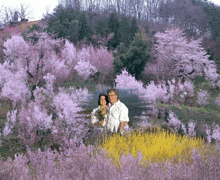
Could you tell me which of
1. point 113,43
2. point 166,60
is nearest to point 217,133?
point 166,60

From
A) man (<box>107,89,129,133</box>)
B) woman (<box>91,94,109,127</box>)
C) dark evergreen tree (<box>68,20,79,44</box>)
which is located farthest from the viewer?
dark evergreen tree (<box>68,20,79,44</box>)

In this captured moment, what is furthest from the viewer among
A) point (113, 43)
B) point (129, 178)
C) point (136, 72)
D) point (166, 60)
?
point (113, 43)

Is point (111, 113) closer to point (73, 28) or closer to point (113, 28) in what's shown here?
point (73, 28)

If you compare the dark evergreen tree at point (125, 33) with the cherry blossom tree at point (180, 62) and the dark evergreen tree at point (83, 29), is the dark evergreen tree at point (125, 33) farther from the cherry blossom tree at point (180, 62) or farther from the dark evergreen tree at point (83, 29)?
the cherry blossom tree at point (180, 62)

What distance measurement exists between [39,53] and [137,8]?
123 feet

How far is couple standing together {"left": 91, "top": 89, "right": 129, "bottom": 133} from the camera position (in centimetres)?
568

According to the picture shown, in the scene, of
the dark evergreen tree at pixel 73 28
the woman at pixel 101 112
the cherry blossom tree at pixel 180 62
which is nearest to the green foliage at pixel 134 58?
the cherry blossom tree at pixel 180 62

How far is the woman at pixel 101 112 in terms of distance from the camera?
230 inches

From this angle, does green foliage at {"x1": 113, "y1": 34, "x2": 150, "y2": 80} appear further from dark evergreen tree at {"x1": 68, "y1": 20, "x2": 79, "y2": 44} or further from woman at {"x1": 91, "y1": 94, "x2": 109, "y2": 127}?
dark evergreen tree at {"x1": 68, "y1": 20, "x2": 79, "y2": 44}

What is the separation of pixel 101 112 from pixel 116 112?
354 millimetres

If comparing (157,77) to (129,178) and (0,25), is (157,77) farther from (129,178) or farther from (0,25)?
(0,25)

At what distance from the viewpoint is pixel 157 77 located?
14.8 m

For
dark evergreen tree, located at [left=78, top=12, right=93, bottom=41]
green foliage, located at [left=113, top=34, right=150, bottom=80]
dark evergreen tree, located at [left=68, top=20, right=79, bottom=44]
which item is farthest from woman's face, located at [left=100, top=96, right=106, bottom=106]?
dark evergreen tree, located at [left=78, top=12, right=93, bottom=41]

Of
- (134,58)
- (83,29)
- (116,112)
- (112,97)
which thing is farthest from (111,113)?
(83,29)
